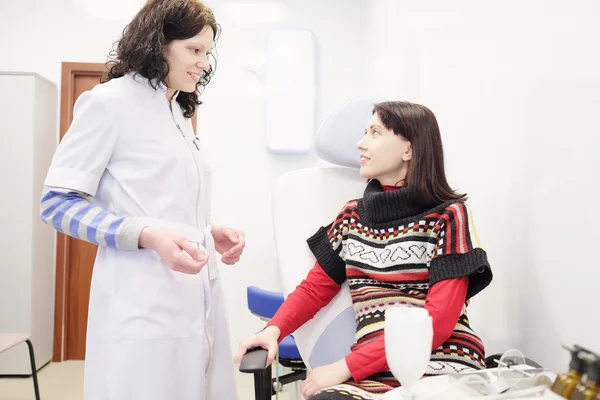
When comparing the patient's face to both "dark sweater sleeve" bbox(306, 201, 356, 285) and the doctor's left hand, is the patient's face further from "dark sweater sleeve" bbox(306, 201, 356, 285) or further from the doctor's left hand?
the doctor's left hand

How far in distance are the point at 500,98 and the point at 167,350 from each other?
1081 millimetres

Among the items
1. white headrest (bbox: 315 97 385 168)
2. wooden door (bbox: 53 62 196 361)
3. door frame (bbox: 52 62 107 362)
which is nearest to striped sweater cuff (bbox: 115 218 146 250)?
white headrest (bbox: 315 97 385 168)

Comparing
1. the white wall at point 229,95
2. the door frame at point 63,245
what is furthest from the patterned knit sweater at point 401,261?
the door frame at point 63,245

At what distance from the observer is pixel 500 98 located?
1.50 meters

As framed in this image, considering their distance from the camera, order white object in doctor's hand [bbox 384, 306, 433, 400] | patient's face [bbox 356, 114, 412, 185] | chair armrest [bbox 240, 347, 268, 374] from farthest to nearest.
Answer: patient's face [bbox 356, 114, 412, 185] < chair armrest [bbox 240, 347, 268, 374] < white object in doctor's hand [bbox 384, 306, 433, 400]

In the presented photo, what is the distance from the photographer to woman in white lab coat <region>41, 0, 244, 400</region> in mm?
1222

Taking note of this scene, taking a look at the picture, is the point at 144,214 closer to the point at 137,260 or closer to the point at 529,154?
the point at 137,260

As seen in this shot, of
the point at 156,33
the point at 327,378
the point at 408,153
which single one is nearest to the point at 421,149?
the point at 408,153

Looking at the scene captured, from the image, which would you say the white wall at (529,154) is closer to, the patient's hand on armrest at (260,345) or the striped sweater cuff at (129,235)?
the patient's hand on armrest at (260,345)

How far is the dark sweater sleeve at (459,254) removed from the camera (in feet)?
3.89

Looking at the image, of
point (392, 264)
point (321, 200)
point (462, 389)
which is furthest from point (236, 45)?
point (462, 389)

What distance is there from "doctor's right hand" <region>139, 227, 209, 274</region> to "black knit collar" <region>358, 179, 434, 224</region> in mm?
442

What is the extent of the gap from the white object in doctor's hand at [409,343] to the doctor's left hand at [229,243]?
83cm

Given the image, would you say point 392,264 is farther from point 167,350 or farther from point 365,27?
point 365,27
